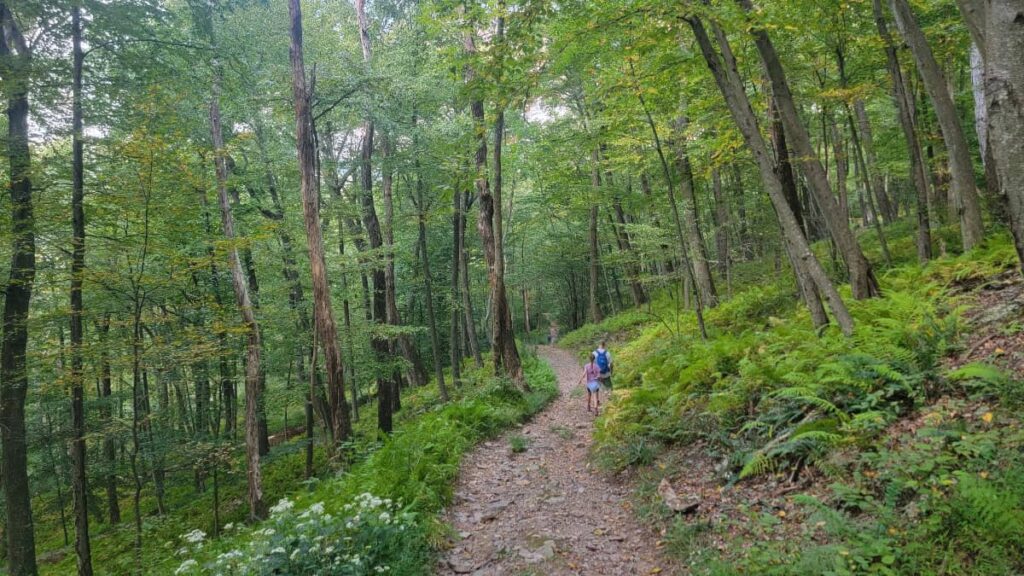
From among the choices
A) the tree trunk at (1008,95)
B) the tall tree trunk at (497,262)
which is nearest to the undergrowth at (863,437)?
the tree trunk at (1008,95)

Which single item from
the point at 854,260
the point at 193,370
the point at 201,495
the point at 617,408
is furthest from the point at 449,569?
the point at 201,495

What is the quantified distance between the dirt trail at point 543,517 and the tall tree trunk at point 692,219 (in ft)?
22.8

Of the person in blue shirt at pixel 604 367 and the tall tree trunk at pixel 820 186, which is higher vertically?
the tall tree trunk at pixel 820 186

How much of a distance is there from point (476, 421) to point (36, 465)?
1743cm

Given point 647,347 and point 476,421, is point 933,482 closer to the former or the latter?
point 476,421

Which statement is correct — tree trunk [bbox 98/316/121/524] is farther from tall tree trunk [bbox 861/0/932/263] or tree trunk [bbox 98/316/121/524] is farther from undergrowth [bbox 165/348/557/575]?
tall tree trunk [bbox 861/0/932/263]

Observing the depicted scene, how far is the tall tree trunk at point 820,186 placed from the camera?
677 cm

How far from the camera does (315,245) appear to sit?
992 centimetres

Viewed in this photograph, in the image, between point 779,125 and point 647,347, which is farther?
point 647,347

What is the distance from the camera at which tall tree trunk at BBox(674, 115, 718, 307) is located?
39.0 ft

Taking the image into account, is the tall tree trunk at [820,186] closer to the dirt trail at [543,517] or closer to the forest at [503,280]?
the forest at [503,280]

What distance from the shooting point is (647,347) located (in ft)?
41.9

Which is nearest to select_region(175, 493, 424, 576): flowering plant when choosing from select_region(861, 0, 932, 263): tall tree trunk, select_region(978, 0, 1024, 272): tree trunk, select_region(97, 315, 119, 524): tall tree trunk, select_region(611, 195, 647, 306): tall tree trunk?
select_region(978, 0, 1024, 272): tree trunk

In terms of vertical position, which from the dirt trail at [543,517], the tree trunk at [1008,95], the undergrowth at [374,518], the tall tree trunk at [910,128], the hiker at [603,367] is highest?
the tall tree trunk at [910,128]
